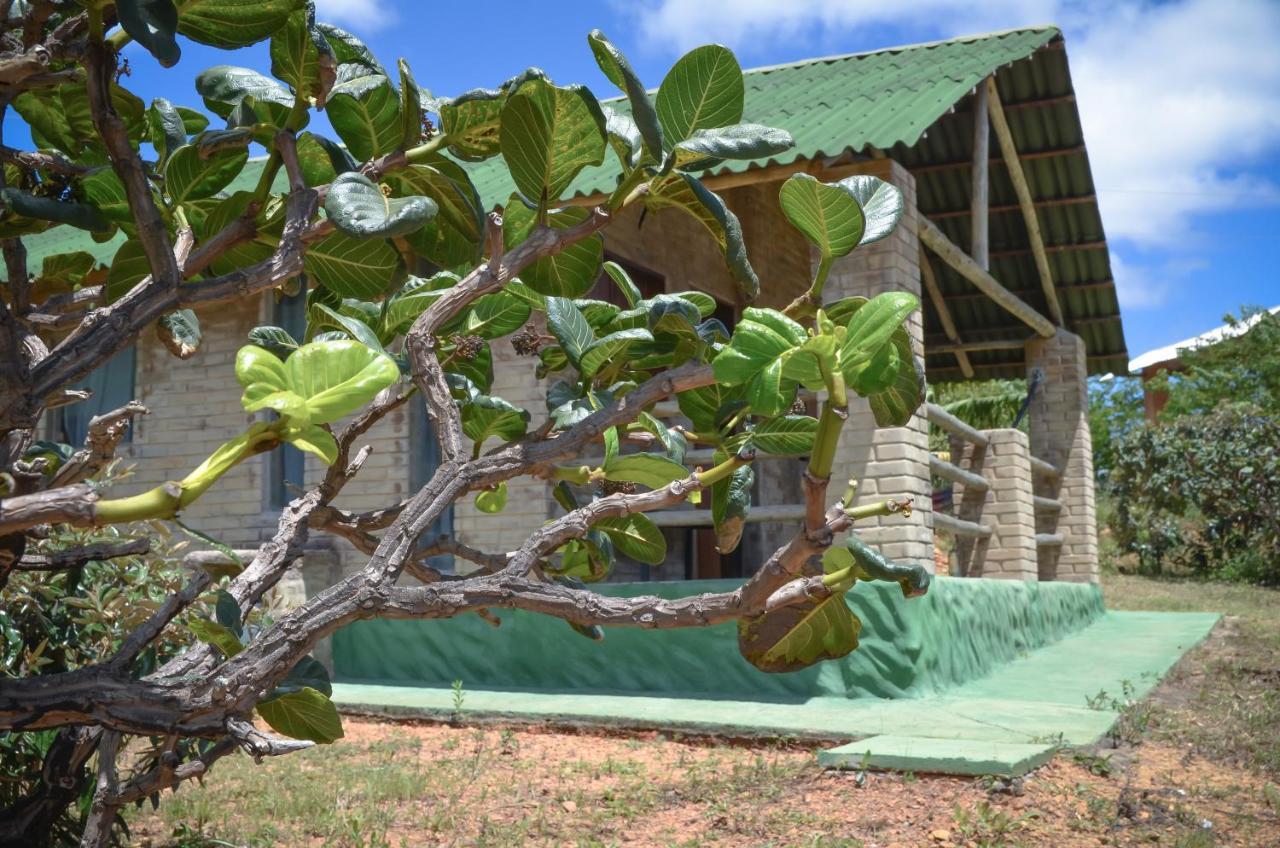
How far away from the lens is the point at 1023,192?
11508 millimetres

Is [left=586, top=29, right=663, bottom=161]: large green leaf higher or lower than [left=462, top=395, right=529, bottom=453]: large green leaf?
higher

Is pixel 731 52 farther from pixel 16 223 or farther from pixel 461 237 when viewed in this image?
pixel 16 223

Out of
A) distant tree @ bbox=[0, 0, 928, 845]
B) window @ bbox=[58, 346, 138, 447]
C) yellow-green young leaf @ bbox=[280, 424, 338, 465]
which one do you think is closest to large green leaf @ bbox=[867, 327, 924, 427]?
distant tree @ bbox=[0, 0, 928, 845]

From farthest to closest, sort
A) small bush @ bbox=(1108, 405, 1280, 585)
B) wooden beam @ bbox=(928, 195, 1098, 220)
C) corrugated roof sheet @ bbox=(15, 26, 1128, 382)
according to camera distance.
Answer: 1. small bush @ bbox=(1108, 405, 1280, 585)
2. wooden beam @ bbox=(928, 195, 1098, 220)
3. corrugated roof sheet @ bbox=(15, 26, 1128, 382)

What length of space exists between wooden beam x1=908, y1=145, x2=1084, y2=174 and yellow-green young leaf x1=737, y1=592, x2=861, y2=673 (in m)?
9.90

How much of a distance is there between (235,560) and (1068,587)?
11.2m

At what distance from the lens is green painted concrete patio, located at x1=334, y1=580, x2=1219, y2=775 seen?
18.3 feet

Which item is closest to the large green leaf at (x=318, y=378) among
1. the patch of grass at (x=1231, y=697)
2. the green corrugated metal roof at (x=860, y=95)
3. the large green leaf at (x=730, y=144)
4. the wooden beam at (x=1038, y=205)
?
the large green leaf at (x=730, y=144)

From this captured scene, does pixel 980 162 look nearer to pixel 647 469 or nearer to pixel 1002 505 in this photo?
pixel 1002 505

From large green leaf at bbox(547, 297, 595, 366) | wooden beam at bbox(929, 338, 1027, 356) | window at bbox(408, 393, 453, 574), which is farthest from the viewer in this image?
wooden beam at bbox(929, 338, 1027, 356)

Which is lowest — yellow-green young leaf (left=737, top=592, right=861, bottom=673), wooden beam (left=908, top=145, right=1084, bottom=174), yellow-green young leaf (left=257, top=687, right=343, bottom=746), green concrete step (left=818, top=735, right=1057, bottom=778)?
green concrete step (left=818, top=735, right=1057, bottom=778)

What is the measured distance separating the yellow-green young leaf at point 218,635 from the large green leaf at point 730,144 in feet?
3.26

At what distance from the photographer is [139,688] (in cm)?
189

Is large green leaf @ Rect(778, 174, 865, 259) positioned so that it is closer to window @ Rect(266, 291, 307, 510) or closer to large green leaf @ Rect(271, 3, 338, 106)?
large green leaf @ Rect(271, 3, 338, 106)
